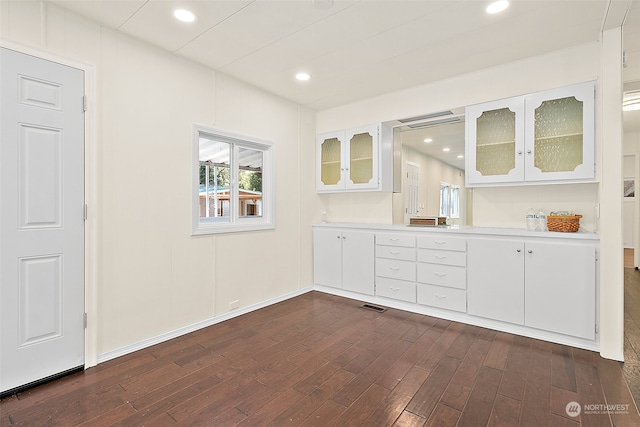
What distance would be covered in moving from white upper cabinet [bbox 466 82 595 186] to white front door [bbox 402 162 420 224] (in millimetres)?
1905

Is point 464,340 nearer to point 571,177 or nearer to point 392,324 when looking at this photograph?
point 392,324

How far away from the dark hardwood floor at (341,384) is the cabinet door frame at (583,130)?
4.95 ft

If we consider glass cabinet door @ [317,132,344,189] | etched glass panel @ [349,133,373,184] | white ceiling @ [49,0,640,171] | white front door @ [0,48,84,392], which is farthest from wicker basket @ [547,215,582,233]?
white front door @ [0,48,84,392]

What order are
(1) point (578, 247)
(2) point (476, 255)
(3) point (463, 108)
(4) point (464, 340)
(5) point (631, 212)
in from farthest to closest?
1. (5) point (631, 212)
2. (3) point (463, 108)
3. (2) point (476, 255)
4. (4) point (464, 340)
5. (1) point (578, 247)

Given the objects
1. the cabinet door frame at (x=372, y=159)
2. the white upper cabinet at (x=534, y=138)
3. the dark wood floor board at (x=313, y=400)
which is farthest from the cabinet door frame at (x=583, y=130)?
the dark wood floor board at (x=313, y=400)

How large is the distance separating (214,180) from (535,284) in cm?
333

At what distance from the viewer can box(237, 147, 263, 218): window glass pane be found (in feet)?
12.2

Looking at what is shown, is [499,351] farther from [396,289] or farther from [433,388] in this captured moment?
[396,289]

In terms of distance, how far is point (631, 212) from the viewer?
689 cm

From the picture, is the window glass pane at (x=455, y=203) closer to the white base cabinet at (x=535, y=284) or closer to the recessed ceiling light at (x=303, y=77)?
the white base cabinet at (x=535, y=284)

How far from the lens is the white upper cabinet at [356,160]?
4.02 m

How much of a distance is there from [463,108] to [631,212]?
644cm

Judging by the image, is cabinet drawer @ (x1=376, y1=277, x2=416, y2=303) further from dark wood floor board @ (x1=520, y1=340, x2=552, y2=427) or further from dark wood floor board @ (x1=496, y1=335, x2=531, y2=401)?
dark wood floor board @ (x1=520, y1=340, x2=552, y2=427)

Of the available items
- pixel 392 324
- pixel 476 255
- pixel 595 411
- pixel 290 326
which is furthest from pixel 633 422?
pixel 290 326
